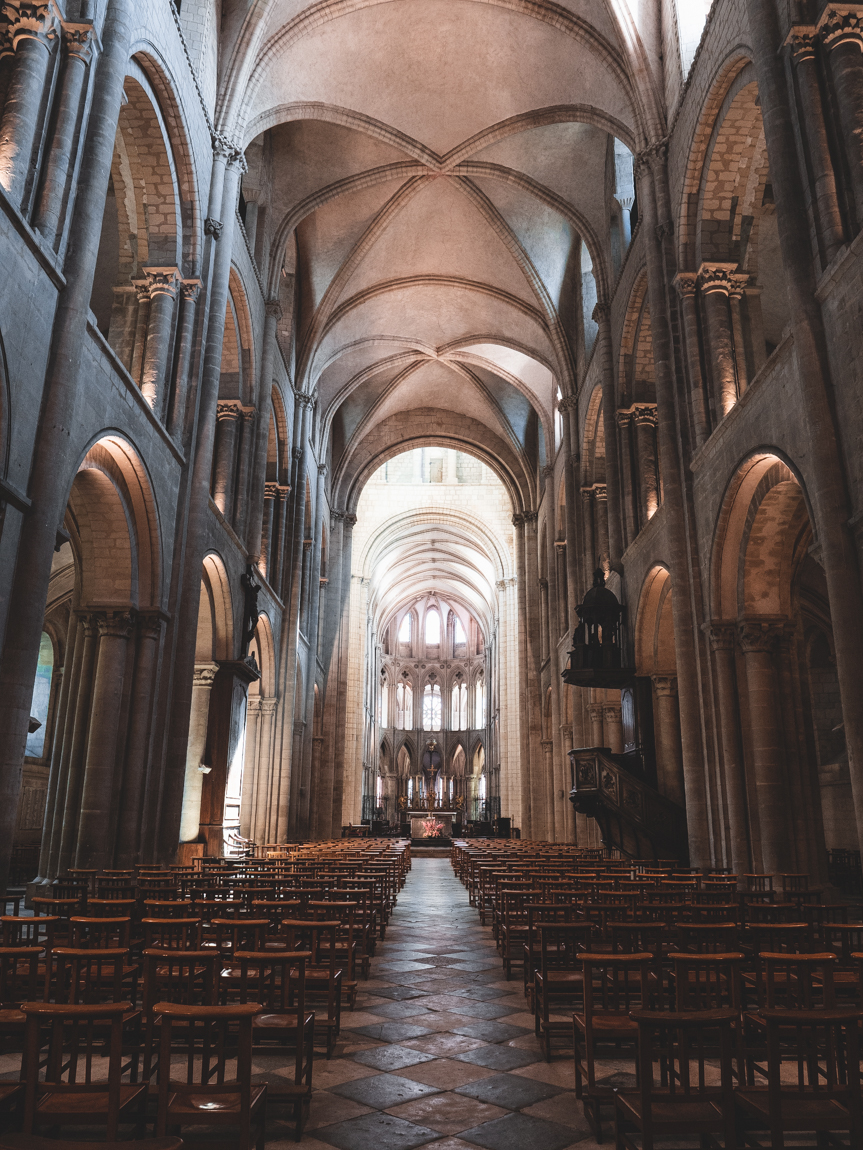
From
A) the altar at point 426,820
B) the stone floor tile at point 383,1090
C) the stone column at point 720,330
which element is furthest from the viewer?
the altar at point 426,820

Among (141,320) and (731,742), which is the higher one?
(141,320)

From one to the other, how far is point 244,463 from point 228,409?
1119 millimetres

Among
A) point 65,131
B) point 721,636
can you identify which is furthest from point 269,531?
point 65,131

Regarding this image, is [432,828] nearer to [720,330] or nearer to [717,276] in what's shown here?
[720,330]

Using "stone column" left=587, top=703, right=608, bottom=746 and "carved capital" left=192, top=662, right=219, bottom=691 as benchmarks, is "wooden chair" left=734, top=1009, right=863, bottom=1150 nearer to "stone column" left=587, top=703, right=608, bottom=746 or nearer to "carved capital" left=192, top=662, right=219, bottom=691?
"carved capital" left=192, top=662, right=219, bottom=691

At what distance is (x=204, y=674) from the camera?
16547mm

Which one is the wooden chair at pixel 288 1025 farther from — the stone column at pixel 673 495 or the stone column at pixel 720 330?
the stone column at pixel 720 330

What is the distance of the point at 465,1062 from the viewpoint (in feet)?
15.4

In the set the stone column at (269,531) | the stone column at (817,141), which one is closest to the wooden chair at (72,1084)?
the stone column at (817,141)

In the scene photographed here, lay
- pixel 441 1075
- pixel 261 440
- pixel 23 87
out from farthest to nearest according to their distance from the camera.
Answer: pixel 261 440, pixel 23 87, pixel 441 1075

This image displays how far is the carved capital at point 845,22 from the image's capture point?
9.26m

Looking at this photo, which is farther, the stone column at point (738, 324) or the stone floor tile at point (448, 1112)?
the stone column at point (738, 324)

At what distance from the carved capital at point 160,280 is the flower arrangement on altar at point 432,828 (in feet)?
105

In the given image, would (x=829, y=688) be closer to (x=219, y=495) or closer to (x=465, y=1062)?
(x=219, y=495)
